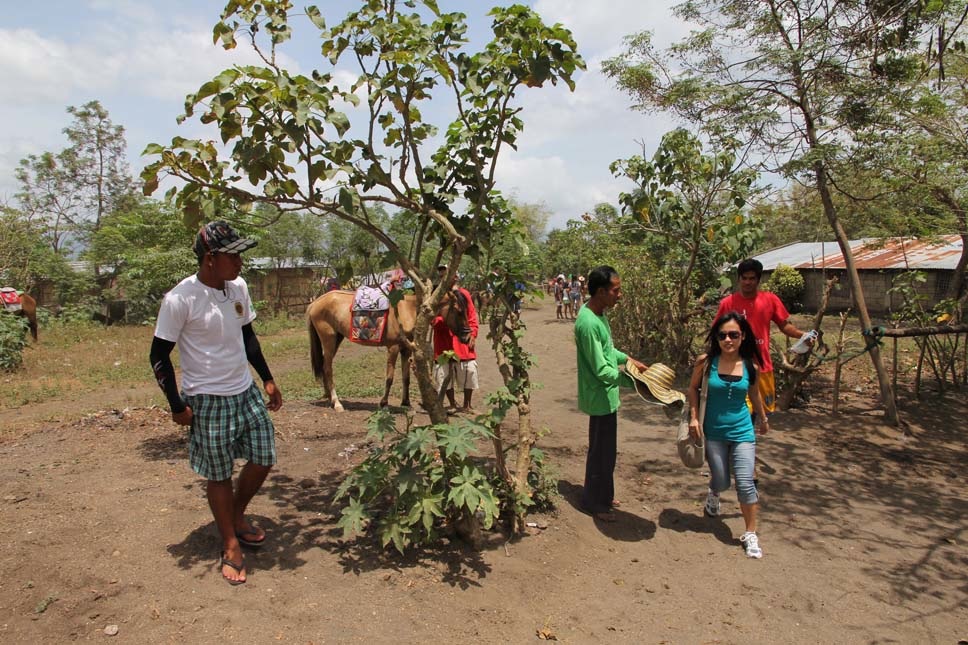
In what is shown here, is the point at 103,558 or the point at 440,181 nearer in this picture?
the point at 103,558

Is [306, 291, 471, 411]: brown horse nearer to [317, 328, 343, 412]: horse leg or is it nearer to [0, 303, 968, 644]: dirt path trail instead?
[317, 328, 343, 412]: horse leg

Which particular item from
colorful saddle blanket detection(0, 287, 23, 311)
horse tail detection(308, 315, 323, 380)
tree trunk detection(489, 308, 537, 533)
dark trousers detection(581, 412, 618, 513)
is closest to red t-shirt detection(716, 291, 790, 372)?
dark trousers detection(581, 412, 618, 513)

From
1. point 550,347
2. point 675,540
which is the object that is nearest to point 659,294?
point 550,347

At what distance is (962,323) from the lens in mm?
6039

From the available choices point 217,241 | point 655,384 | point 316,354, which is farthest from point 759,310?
point 316,354

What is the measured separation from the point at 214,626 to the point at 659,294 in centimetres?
817

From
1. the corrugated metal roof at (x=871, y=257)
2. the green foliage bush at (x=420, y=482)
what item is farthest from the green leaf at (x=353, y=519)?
the corrugated metal roof at (x=871, y=257)

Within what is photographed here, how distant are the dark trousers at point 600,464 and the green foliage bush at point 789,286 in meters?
18.2

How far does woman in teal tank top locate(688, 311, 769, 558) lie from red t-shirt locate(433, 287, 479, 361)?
273 centimetres

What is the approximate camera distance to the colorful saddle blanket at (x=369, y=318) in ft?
22.3

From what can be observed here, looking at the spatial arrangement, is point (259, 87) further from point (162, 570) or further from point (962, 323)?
point (962, 323)

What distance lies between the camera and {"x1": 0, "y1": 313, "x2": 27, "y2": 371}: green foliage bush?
9.53 metres

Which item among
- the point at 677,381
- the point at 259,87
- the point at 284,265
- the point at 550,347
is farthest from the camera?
the point at 284,265

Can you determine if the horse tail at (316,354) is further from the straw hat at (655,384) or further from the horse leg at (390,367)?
the straw hat at (655,384)
